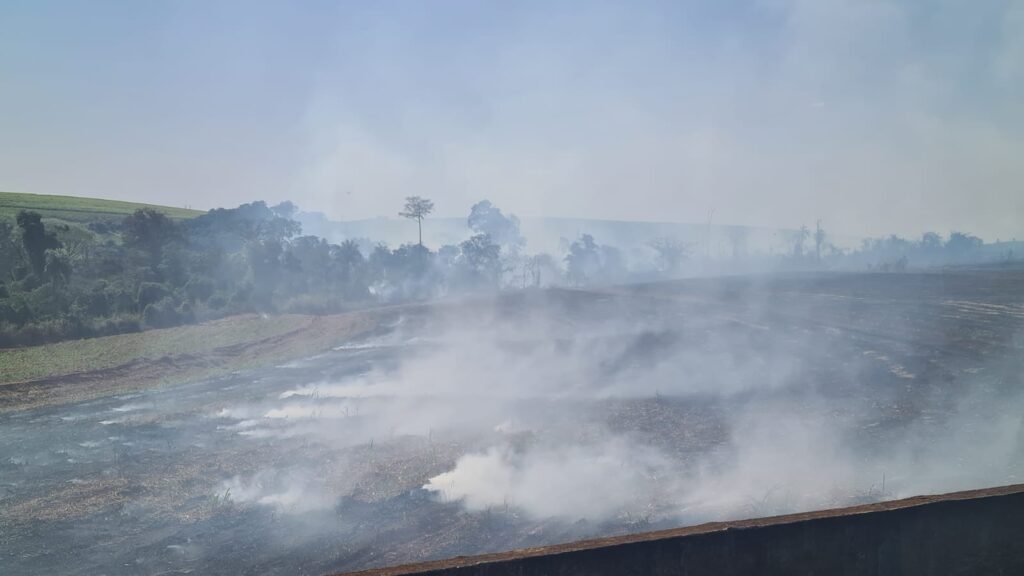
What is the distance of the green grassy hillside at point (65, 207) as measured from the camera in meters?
57.4

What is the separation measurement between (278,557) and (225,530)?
1.47 meters

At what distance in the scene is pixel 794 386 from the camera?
635 inches

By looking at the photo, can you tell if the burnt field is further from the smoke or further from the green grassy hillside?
the green grassy hillside

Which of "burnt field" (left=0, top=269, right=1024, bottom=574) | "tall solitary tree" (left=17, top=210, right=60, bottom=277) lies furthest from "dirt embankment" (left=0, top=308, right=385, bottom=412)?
"tall solitary tree" (left=17, top=210, right=60, bottom=277)

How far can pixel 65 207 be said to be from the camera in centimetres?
6594

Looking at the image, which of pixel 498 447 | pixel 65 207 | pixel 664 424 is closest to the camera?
pixel 498 447

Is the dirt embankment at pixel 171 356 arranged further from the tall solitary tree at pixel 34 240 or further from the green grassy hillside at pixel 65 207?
the green grassy hillside at pixel 65 207

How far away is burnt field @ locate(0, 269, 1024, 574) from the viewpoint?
8547 millimetres

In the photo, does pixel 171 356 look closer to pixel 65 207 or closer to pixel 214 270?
pixel 214 270

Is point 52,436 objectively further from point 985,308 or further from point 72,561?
point 985,308

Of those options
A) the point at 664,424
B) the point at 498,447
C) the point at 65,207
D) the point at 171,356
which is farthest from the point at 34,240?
the point at 65,207

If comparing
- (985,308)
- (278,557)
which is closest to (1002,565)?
(278,557)

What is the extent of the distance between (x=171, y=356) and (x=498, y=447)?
17336 millimetres

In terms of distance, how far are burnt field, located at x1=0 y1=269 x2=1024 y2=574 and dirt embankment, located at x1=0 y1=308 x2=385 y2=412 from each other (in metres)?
1.58
